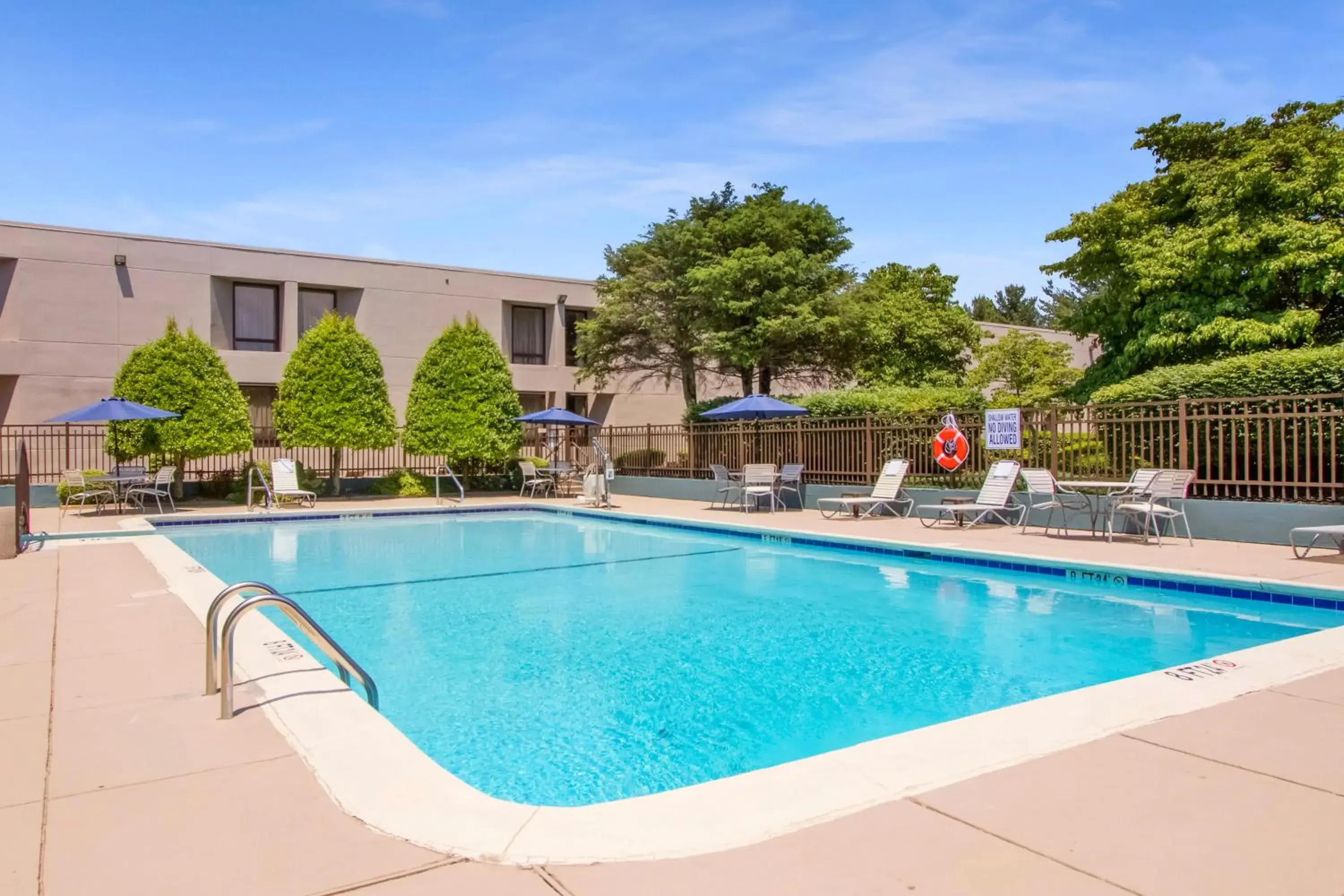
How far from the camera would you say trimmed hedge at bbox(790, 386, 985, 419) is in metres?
16.9

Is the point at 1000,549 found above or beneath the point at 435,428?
beneath

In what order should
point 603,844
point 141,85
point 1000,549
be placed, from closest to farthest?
point 603,844 → point 1000,549 → point 141,85

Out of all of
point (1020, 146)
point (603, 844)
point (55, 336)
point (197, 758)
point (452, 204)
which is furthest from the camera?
point (55, 336)

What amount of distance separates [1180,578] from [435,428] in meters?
15.9

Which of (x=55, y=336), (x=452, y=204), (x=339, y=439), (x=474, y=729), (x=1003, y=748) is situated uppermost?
(x=452, y=204)

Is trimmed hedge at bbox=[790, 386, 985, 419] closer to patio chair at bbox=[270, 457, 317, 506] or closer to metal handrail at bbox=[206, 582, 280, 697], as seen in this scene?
patio chair at bbox=[270, 457, 317, 506]

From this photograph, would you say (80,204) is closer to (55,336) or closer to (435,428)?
(55,336)

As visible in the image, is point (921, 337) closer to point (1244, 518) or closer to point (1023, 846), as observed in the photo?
point (1244, 518)

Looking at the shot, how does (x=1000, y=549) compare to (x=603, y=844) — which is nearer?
(x=603, y=844)

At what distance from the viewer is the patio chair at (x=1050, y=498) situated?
11289 mm

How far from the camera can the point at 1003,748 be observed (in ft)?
11.0

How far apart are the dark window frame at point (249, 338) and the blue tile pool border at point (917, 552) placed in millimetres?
8607

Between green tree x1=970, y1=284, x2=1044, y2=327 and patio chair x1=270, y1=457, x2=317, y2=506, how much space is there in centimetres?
6032

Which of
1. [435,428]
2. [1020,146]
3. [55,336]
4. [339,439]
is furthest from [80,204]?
[1020,146]
